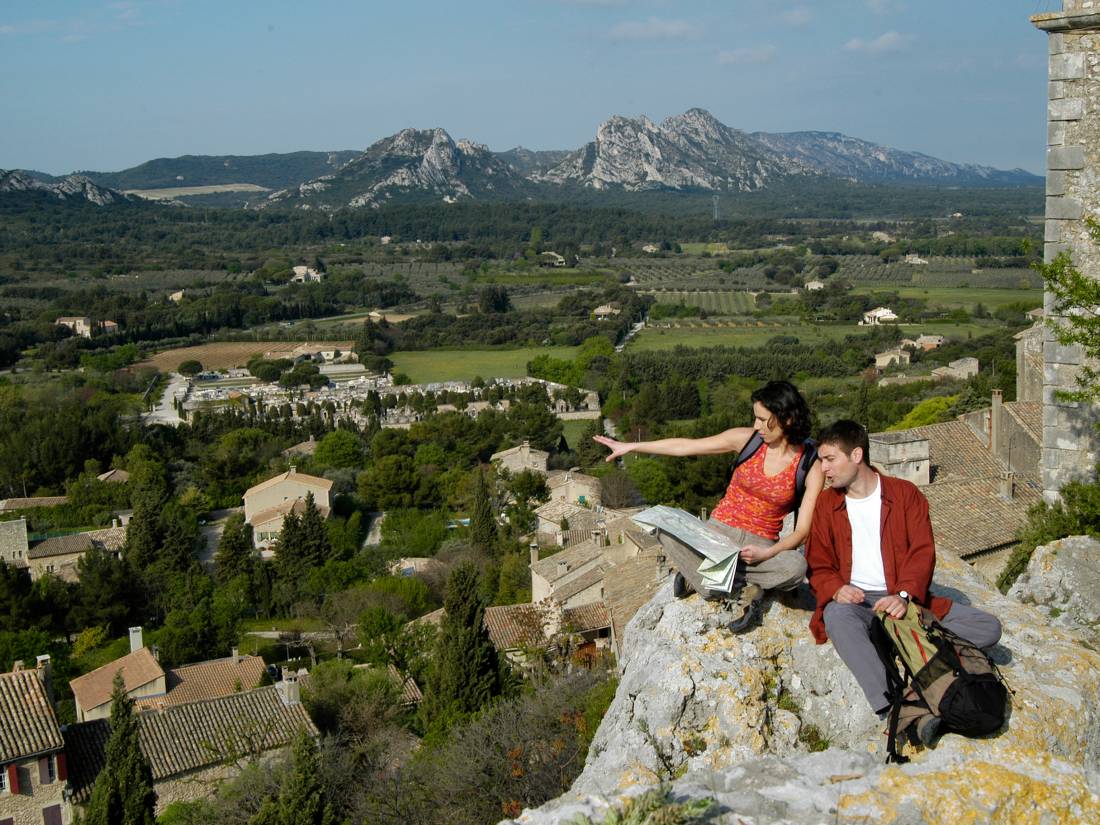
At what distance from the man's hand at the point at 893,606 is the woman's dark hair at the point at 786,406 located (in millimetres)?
889

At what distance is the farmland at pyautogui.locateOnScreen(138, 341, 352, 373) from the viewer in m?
82.6

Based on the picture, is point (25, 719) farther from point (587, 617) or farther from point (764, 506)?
point (764, 506)

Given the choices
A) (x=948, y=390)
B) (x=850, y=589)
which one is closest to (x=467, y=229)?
(x=948, y=390)

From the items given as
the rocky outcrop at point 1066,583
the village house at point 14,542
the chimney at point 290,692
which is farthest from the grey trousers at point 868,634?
the village house at point 14,542

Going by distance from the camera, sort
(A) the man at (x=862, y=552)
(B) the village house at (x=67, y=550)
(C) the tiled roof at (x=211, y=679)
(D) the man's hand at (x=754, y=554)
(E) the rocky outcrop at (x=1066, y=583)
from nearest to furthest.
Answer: (A) the man at (x=862, y=552) → (D) the man's hand at (x=754, y=554) → (E) the rocky outcrop at (x=1066, y=583) → (C) the tiled roof at (x=211, y=679) → (B) the village house at (x=67, y=550)

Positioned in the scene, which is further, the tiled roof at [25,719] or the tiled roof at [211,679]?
the tiled roof at [211,679]

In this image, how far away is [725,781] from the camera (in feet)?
11.8

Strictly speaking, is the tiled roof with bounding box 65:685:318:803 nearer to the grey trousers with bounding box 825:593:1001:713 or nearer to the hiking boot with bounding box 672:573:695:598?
the hiking boot with bounding box 672:573:695:598

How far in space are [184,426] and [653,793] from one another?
2159 inches

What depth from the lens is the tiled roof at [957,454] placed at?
19.2 metres

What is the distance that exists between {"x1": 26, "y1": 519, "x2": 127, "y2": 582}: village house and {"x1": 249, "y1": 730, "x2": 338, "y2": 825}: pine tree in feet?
80.3

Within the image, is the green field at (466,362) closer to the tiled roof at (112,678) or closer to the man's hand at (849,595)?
the tiled roof at (112,678)

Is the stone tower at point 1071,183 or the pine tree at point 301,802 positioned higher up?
the stone tower at point 1071,183

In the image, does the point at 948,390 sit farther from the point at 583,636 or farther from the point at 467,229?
the point at 467,229
